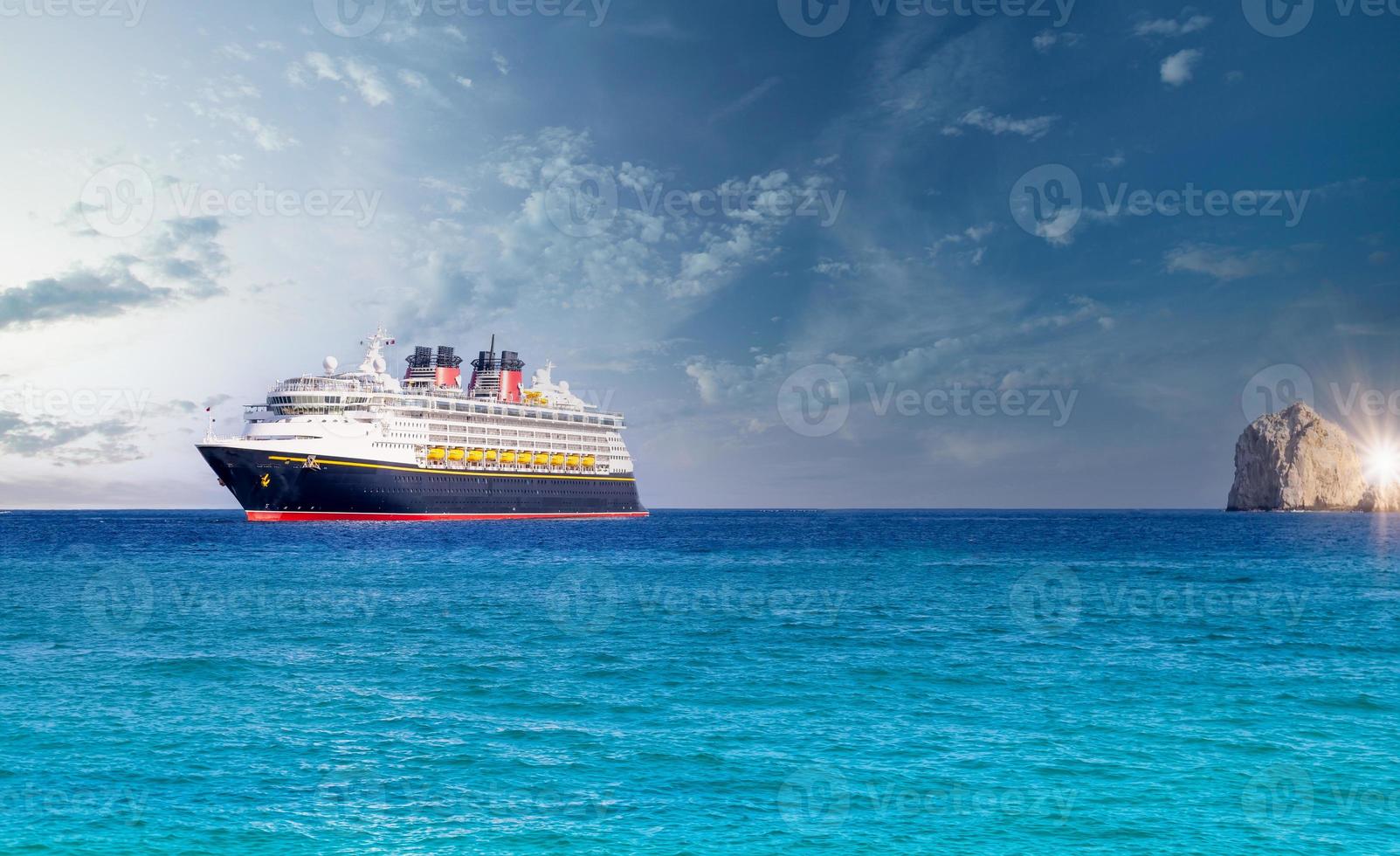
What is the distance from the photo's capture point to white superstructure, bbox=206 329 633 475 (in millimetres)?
92125

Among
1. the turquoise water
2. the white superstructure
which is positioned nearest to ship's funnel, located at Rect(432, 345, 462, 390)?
the white superstructure

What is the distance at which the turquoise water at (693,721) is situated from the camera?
1220cm

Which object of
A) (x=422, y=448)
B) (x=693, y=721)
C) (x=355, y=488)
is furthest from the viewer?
(x=422, y=448)

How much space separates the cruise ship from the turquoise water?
166 feet

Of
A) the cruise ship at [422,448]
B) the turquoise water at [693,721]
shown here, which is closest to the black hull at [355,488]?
the cruise ship at [422,448]

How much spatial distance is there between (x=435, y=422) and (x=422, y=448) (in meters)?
4.17

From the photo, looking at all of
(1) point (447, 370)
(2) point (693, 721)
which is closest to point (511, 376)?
(1) point (447, 370)

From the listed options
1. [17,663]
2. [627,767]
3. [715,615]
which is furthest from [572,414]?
[627,767]

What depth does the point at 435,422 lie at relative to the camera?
102375 millimetres

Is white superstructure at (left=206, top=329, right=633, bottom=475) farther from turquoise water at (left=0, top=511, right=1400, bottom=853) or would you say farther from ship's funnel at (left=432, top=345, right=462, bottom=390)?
turquoise water at (left=0, top=511, right=1400, bottom=853)

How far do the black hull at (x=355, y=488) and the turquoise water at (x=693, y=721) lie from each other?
49624mm

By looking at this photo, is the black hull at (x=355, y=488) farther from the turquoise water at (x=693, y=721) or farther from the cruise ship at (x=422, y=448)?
the turquoise water at (x=693, y=721)

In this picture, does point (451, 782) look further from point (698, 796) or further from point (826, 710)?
point (826, 710)

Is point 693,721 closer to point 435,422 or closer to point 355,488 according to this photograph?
point 355,488
